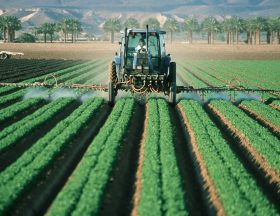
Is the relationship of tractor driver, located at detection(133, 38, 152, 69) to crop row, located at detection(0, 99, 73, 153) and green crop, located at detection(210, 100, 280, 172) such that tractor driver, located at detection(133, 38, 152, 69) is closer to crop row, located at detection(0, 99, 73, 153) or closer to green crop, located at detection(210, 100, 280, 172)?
crop row, located at detection(0, 99, 73, 153)

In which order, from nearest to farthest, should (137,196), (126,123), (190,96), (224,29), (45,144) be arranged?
(137,196), (45,144), (126,123), (190,96), (224,29)

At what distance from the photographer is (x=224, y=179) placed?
886cm

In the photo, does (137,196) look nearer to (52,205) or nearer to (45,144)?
(52,205)

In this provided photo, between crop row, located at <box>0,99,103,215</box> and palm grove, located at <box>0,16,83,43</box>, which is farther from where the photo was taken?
palm grove, located at <box>0,16,83,43</box>

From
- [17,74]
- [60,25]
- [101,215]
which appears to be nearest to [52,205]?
[101,215]

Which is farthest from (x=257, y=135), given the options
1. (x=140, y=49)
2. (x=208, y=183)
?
(x=140, y=49)

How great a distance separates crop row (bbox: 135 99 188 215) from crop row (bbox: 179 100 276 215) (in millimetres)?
711

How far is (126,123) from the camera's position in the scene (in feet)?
45.7

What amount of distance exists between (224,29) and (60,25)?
45.5 meters

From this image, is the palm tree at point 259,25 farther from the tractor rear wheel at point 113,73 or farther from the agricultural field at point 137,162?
the agricultural field at point 137,162

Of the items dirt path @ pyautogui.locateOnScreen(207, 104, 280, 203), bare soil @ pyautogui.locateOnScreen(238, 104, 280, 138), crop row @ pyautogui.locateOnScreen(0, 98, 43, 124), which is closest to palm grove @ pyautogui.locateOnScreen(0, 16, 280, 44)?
crop row @ pyautogui.locateOnScreen(0, 98, 43, 124)

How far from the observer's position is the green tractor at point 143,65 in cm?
1705

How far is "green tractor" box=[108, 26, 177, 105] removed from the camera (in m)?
17.0

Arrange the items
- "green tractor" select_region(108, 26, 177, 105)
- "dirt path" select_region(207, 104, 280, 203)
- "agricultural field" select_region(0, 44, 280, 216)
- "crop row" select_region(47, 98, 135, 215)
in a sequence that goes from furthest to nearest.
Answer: "green tractor" select_region(108, 26, 177, 105) → "dirt path" select_region(207, 104, 280, 203) → "agricultural field" select_region(0, 44, 280, 216) → "crop row" select_region(47, 98, 135, 215)
